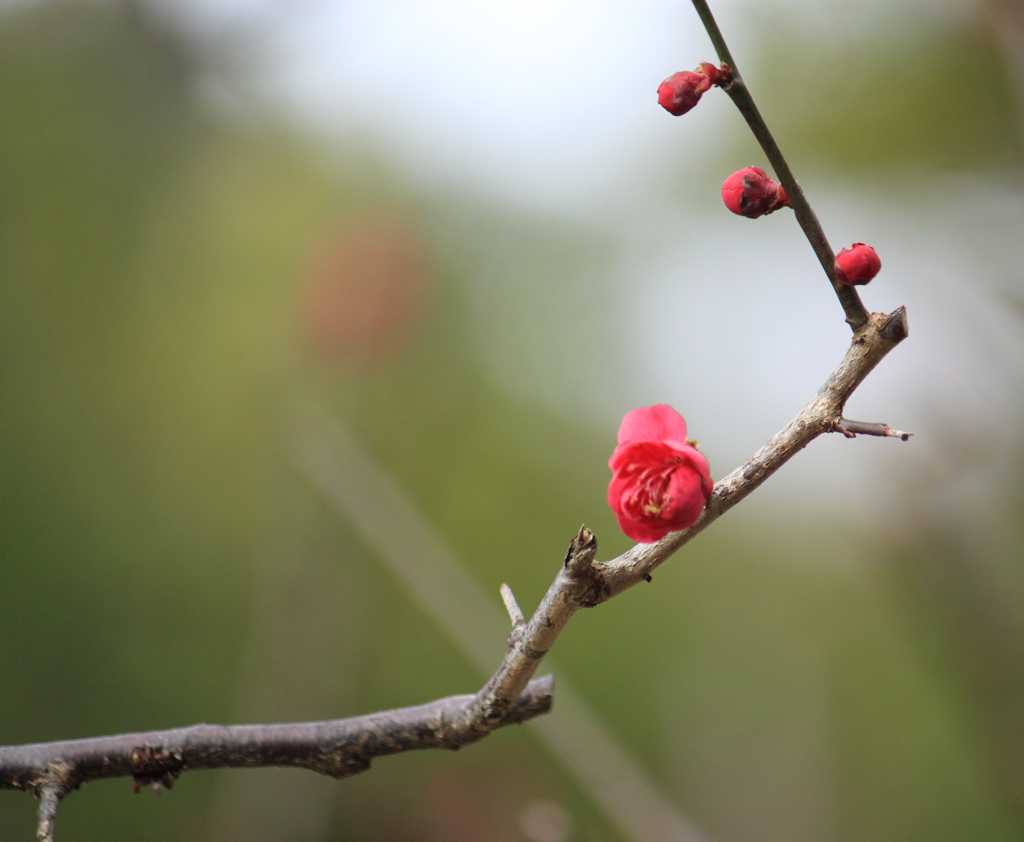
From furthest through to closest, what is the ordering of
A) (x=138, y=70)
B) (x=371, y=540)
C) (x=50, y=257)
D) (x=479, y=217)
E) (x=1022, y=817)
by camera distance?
(x=479, y=217) → (x=138, y=70) → (x=50, y=257) → (x=371, y=540) → (x=1022, y=817)

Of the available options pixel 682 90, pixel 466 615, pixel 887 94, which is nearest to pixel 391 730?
pixel 682 90

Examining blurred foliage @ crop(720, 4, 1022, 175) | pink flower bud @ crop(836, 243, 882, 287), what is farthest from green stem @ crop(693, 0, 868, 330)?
blurred foliage @ crop(720, 4, 1022, 175)

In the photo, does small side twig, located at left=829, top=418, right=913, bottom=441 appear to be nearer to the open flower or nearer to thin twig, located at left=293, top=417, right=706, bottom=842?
the open flower

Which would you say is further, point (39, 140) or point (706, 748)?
point (39, 140)

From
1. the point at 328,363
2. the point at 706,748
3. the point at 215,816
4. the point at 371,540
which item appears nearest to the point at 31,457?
the point at 328,363

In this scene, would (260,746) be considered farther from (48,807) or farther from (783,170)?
(783,170)

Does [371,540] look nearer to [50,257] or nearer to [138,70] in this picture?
[50,257]
